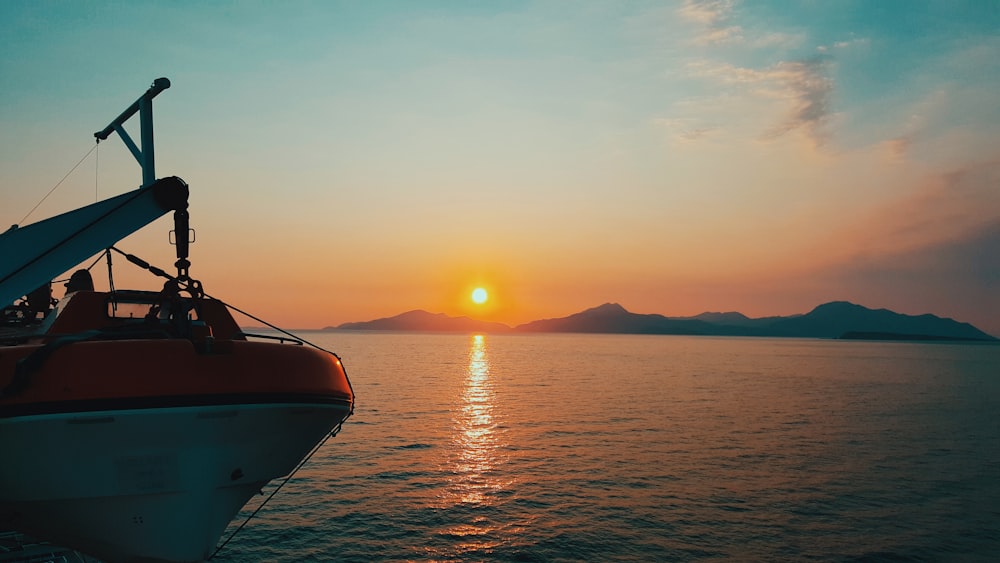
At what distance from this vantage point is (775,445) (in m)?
32.6

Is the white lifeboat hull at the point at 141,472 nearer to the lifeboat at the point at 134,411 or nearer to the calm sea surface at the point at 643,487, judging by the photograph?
the lifeboat at the point at 134,411

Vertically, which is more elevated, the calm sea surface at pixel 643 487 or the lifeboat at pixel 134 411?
the lifeboat at pixel 134 411

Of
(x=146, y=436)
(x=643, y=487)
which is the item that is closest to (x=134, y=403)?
(x=146, y=436)

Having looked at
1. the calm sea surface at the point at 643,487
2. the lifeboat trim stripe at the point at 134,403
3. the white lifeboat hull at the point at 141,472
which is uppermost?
the lifeboat trim stripe at the point at 134,403

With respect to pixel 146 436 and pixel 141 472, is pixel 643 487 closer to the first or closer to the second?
pixel 141 472

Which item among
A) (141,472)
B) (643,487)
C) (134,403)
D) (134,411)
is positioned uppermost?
(134,403)

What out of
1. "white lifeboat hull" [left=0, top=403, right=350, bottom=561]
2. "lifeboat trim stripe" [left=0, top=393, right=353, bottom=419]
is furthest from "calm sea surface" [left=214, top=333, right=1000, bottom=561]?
"lifeboat trim stripe" [left=0, top=393, right=353, bottom=419]

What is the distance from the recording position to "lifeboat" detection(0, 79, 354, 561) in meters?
7.61

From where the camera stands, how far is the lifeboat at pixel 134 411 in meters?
7.61

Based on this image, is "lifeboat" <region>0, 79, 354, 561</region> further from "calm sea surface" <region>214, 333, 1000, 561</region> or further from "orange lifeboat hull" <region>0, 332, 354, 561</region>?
"calm sea surface" <region>214, 333, 1000, 561</region>

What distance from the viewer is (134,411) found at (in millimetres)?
7648

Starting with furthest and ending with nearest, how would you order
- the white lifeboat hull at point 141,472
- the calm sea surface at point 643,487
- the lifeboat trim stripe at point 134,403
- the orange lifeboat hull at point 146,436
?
the calm sea surface at point 643,487, the white lifeboat hull at point 141,472, the orange lifeboat hull at point 146,436, the lifeboat trim stripe at point 134,403

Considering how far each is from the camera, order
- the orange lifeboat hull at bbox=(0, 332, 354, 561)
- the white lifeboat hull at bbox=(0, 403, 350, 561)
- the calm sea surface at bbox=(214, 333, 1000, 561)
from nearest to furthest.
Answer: the orange lifeboat hull at bbox=(0, 332, 354, 561) < the white lifeboat hull at bbox=(0, 403, 350, 561) < the calm sea surface at bbox=(214, 333, 1000, 561)

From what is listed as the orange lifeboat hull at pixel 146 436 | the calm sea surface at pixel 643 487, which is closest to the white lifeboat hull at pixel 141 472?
the orange lifeboat hull at pixel 146 436
